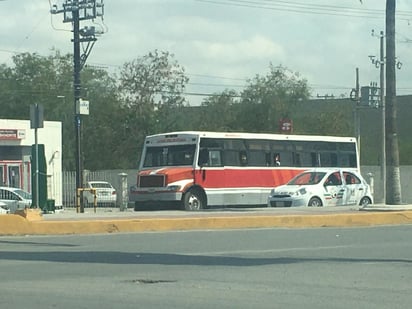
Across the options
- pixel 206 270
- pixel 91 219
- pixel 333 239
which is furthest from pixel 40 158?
pixel 206 270

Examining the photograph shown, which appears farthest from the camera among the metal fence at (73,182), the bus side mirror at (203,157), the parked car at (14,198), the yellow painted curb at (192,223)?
the metal fence at (73,182)

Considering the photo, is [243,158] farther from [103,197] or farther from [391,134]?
[103,197]

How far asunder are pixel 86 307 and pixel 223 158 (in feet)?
73.3

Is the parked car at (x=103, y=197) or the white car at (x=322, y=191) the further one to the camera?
the parked car at (x=103, y=197)

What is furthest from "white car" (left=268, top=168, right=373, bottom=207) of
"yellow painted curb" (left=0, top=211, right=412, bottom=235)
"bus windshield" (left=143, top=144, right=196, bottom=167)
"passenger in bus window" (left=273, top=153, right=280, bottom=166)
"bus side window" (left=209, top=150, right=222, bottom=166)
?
"yellow painted curb" (left=0, top=211, right=412, bottom=235)

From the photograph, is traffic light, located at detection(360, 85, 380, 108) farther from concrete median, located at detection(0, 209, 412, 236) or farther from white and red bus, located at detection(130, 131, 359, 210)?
concrete median, located at detection(0, 209, 412, 236)

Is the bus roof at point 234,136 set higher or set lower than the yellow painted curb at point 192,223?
higher

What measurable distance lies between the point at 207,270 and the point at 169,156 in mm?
18220

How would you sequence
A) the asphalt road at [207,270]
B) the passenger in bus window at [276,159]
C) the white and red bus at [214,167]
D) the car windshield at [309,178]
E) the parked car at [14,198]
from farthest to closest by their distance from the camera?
the passenger in bus window at [276,159] → the parked car at [14,198] → the white and red bus at [214,167] → the car windshield at [309,178] → the asphalt road at [207,270]

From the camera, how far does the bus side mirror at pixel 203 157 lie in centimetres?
3044

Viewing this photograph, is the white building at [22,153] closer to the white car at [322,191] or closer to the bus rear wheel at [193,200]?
the bus rear wheel at [193,200]

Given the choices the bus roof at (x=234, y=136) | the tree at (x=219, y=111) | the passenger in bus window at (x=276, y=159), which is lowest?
the passenger in bus window at (x=276, y=159)

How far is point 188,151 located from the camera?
30562 mm

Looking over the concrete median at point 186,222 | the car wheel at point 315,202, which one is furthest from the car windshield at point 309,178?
the concrete median at point 186,222
